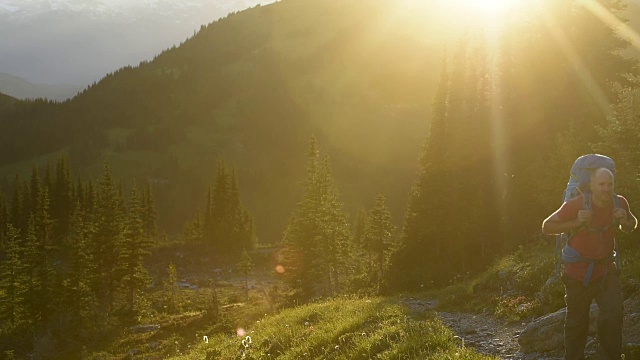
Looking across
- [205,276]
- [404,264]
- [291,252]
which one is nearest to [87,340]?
[291,252]

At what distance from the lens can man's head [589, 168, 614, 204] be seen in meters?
6.77

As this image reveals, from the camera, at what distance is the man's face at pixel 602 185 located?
677cm

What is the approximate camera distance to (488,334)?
12.9 metres

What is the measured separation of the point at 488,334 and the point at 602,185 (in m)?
7.44

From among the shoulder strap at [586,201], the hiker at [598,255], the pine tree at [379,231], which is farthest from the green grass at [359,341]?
the pine tree at [379,231]

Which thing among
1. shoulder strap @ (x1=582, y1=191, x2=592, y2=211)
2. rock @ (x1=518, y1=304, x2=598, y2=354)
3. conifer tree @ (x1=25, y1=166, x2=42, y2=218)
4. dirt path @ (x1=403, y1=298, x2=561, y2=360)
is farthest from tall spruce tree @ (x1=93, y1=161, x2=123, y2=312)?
conifer tree @ (x1=25, y1=166, x2=42, y2=218)

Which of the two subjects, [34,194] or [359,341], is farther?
[34,194]

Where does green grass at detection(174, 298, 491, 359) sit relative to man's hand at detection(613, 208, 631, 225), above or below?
below

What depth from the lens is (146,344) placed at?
122ft

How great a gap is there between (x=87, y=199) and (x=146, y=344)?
77106mm

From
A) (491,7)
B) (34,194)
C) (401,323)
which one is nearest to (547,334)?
(401,323)

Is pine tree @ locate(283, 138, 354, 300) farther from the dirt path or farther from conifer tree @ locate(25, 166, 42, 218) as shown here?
conifer tree @ locate(25, 166, 42, 218)

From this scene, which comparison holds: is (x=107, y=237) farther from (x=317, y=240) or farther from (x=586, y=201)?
(x=586, y=201)

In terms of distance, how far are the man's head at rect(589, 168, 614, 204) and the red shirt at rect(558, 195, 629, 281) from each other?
0.49ft
